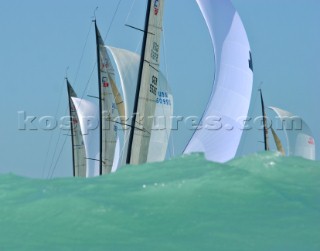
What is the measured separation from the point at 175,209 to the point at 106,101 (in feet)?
71.0

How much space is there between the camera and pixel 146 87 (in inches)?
945

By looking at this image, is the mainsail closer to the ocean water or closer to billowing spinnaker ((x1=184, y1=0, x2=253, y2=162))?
billowing spinnaker ((x1=184, y1=0, x2=253, y2=162))

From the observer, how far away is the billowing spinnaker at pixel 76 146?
40500 millimetres

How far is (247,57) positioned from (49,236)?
12.3m

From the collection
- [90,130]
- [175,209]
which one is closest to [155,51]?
[175,209]

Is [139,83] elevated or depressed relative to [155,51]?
depressed

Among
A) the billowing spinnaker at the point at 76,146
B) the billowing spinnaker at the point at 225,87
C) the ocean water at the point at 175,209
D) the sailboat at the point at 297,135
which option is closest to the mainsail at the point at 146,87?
the billowing spinnaker at the point at 225,87

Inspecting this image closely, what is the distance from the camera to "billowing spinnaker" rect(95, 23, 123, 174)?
3312cm

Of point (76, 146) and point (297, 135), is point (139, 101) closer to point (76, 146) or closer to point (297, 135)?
point (76, 146)

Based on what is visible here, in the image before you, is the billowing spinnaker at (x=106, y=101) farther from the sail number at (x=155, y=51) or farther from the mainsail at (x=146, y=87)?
the sail number at (x=155, y=51)

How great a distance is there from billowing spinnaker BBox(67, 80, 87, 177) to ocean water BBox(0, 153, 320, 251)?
25.1 metres

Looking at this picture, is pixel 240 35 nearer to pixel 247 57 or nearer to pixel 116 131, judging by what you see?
pixel 247 57

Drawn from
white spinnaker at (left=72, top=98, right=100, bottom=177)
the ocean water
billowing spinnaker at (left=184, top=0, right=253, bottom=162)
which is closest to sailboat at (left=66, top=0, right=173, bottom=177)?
billowing spinnaker at (left=184, top=0, right=253, bottom=162)

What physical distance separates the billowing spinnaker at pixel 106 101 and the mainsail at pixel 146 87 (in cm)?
841
